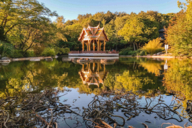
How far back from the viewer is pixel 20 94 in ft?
11.5

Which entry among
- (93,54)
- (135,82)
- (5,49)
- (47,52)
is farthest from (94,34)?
(135,82)

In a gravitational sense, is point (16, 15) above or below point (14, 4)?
below

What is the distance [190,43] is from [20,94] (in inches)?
664

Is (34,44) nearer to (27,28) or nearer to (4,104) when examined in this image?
(27,28)

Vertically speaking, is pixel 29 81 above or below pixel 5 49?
below

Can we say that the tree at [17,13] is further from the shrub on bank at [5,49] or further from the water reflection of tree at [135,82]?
the water reflection of tree at [135,82]

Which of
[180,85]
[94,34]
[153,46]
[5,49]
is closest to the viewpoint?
[180,85]

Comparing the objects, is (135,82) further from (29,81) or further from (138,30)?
(138,30)

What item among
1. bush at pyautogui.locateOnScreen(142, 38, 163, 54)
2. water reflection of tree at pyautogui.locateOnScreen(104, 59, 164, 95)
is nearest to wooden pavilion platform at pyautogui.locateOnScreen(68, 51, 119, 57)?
bush at pyautogui.locateOnScreen(142, 38, 163, 54)

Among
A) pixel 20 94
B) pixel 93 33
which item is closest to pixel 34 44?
pixel 93 33

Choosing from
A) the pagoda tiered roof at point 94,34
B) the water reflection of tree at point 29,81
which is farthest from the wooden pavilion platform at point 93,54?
the water reflection of tree at point 29,81

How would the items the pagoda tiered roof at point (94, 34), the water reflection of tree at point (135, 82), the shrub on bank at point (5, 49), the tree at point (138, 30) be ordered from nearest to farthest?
the water reflection of tree at point (135, 82) → the shrub on bank at point (5, 49) → the pagoda tiered roof at point (94, 34) → the tree at point (138, 30)

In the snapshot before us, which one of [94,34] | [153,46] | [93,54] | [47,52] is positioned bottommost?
[93,54]

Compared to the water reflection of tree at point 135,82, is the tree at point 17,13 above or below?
above
